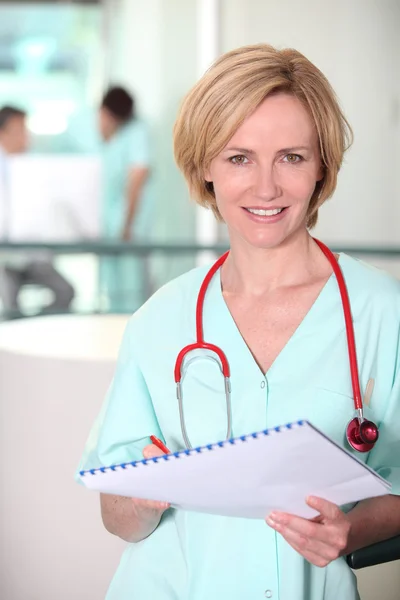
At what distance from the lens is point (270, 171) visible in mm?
1299

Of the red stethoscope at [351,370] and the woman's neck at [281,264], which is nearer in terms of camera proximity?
the red stethoscope at [351,370]

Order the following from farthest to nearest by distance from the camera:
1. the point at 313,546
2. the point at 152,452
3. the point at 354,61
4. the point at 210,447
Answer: the point at 354,61 → the point at 152,452 → the point at 313,546 → the point at 210,447

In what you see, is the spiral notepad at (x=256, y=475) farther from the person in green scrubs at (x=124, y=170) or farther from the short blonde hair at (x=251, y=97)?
the person in green scrubs at (x=124, y=170)

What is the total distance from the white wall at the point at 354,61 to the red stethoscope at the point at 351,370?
468 centimetres

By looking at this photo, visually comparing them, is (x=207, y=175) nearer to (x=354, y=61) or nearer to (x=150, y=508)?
(x=150, y=508)

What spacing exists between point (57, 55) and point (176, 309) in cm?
503

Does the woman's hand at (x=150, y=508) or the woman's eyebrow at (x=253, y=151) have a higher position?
the woman's eyebrow at (x=253, y=151)

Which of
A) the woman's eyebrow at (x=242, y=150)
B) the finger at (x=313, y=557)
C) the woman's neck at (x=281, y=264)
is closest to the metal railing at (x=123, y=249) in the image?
the woman's neck at (x=281, y=264)

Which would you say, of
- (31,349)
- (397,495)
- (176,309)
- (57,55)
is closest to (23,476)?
(31,349)

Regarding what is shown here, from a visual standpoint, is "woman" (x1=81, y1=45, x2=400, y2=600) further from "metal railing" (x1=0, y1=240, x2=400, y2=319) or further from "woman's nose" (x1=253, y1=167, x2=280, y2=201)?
"metal railing" (x1=0, y1=240, x2=400, y2=319)

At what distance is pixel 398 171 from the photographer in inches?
242

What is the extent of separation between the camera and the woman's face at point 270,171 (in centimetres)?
130

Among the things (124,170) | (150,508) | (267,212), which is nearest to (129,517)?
(150,508)

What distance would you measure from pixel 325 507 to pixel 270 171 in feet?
1.48
